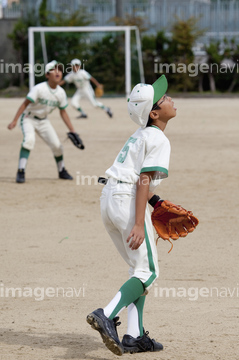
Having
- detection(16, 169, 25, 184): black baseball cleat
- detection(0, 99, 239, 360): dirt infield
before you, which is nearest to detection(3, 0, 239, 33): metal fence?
detection(0, 99, 239, 360): dirt infield

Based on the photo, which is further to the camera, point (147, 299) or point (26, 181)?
point (26, 181)

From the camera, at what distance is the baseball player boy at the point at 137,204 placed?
405 centimetres

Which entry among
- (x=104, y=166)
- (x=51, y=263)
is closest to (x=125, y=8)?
(x=104, y=166)

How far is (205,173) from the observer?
38.9ft

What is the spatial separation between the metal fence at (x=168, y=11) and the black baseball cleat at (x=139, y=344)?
34209 millimetres

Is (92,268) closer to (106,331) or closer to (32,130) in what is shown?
(106,331)

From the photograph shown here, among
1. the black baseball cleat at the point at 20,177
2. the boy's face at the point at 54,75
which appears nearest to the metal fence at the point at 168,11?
the boy's face at the point at 54,75

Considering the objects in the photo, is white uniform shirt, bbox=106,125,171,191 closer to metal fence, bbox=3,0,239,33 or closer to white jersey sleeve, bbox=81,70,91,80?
white jersey sleeve, bbox=81,70,91,80

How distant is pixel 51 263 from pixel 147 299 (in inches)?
53.4

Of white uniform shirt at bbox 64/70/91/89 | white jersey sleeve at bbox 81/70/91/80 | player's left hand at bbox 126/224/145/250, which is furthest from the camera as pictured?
white uniform shirt at bbox 64/70/91/89

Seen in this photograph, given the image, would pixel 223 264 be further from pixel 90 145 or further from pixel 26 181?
pixel 90 145

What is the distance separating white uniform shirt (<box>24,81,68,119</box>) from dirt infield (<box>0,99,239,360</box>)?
3.84ft

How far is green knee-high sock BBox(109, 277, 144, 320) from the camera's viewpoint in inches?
160

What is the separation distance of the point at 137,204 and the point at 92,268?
2350 millimetres
